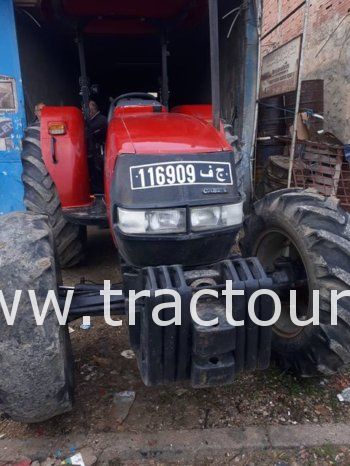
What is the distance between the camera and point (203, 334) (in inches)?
79.3

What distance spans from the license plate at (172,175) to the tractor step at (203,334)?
18.2 inches

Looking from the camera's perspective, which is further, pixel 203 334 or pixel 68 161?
pixel 68 161

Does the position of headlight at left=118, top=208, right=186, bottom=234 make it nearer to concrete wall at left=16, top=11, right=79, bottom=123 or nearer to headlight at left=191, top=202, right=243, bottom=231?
headlight at left=191, top=202, right=243, bottom=231

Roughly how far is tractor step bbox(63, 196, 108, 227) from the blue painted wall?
1.32 m

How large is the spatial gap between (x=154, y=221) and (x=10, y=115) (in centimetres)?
297

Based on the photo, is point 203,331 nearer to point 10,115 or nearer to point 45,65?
point 10,115

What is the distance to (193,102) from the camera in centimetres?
703

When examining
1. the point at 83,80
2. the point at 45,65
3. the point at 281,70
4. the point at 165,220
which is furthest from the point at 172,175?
the point at 45,65

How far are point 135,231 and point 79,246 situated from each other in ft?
6.56

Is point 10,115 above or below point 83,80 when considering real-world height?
below

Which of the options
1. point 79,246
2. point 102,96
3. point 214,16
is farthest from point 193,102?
→ point 214,16

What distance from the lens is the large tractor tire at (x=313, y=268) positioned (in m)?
2.43

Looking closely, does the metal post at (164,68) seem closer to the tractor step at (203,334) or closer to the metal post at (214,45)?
the metal post at (214,45)

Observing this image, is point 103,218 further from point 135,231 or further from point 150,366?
point 150,366
